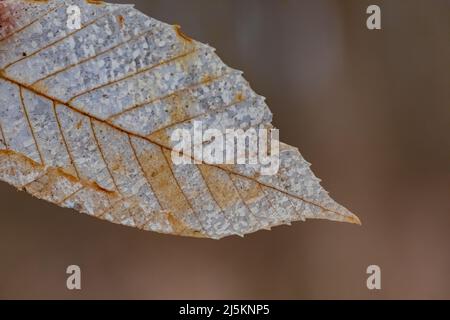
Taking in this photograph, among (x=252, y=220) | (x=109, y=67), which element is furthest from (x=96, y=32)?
(x=252, y=220)

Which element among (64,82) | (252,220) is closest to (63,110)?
(64,82)

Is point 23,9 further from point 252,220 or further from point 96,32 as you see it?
point 252,220

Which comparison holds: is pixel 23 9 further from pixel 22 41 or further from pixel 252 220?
pixel 252 220

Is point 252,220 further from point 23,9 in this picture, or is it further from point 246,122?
point 23,9
